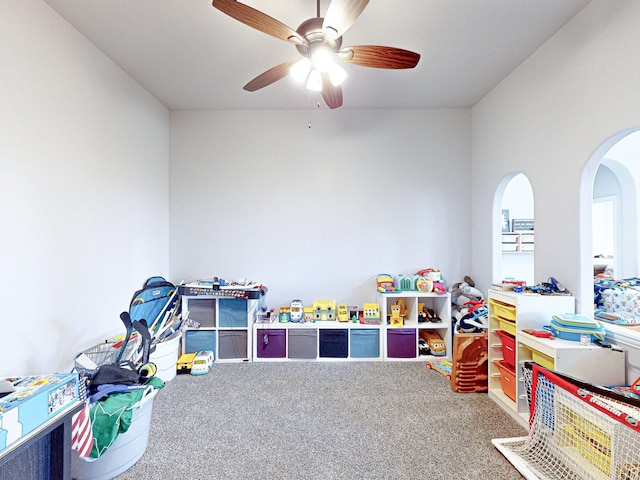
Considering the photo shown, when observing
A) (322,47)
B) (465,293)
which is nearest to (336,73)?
(322,47)

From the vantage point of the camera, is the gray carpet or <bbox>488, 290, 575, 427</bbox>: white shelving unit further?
<bbox>488, 290, 575, 427</bbox>: white shelving unit

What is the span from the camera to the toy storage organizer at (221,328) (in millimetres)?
2934

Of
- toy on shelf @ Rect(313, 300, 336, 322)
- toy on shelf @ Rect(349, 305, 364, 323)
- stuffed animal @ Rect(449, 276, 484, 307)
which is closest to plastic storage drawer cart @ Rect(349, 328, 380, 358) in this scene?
toy on shelf @ Rect(349, 305, 364, 323)

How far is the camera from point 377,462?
5.22 feet

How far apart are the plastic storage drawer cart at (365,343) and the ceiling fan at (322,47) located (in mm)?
2257

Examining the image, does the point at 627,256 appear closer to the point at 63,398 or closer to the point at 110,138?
the point at 63,398

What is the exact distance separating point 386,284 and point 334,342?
0.83 metres

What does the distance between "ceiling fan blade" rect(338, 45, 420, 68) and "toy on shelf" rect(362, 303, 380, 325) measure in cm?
221

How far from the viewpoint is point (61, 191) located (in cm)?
190

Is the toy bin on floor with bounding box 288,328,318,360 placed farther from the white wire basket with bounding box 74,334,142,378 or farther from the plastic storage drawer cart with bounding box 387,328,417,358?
the white wire basket with bounding box 74,334,142,378

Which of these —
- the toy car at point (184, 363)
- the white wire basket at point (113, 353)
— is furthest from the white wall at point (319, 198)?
the white wire basket at point (113, 353)

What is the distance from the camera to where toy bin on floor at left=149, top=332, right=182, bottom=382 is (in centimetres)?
241

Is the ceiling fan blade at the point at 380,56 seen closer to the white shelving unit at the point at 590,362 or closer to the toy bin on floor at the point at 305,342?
the white shelving unit at the point at 590,362

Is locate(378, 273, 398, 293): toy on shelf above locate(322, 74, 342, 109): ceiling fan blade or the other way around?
the other way around
